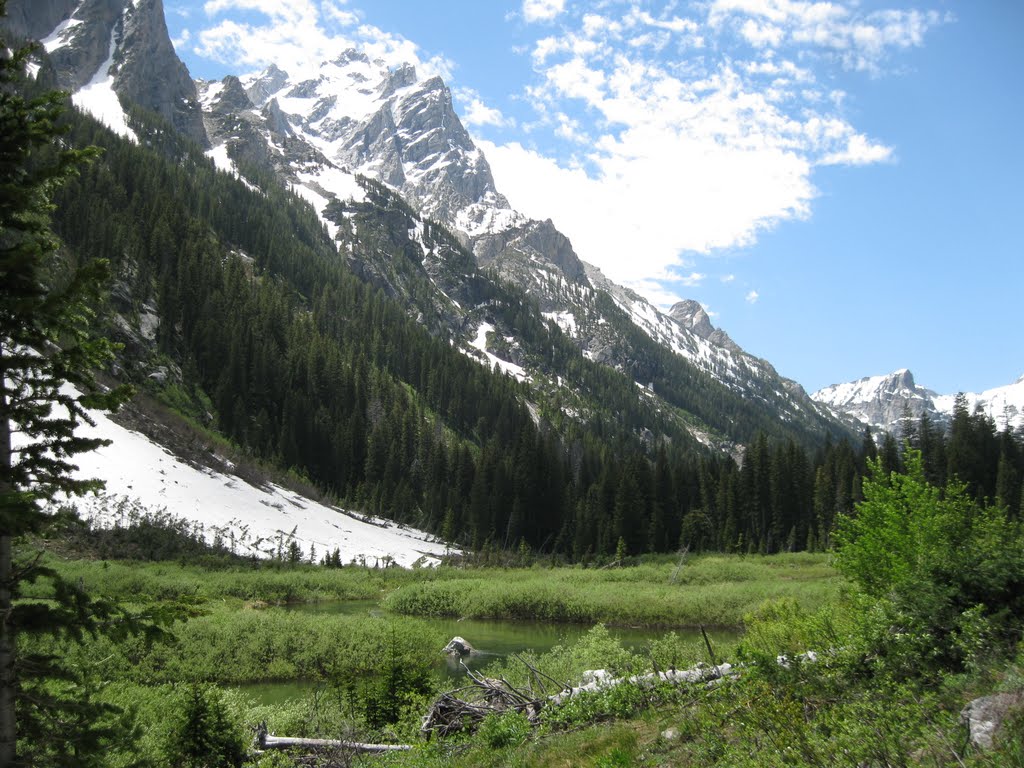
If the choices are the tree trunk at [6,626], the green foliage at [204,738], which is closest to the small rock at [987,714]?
the tree trunk at [6,626]

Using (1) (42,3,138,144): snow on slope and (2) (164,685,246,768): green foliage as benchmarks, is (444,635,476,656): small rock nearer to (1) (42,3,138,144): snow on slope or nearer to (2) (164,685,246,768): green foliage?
(2) (164,685,246,768): green foliage

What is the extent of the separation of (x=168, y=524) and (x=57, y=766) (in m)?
47.5

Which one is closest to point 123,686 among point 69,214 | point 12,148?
point 12,148

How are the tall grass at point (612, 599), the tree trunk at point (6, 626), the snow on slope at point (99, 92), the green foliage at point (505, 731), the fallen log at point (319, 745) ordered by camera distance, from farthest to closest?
the snow on slope at point (99, 92) < the tall grass at point (612, 599) < the fallen log at point (319, 745) < the green foliage at point (505, 731) < the tree trunk at point (6, 626)

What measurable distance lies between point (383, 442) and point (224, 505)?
161 feet

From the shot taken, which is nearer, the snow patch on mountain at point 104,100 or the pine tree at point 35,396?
the pine tree at point 35,396

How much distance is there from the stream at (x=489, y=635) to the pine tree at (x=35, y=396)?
57.7 ft

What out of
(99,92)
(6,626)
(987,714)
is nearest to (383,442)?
(6,626)

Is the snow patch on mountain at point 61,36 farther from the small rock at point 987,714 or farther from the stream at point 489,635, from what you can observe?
the small rock at point 987,714

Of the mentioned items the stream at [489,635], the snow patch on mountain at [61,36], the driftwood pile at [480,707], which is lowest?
the stream at [489,635]

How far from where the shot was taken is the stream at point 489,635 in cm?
2547

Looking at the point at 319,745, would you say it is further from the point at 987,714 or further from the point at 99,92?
the point at 99,92

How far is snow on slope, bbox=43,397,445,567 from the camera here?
166 feet

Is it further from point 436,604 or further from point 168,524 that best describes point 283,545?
point 436,604
